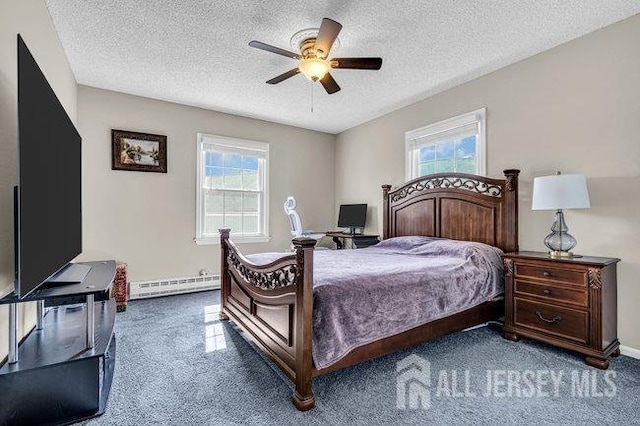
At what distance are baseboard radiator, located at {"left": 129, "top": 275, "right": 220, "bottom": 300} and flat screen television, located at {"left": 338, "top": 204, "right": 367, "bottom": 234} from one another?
217cm

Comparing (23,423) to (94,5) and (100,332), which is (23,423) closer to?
(100,332)

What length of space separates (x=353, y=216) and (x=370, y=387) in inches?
129

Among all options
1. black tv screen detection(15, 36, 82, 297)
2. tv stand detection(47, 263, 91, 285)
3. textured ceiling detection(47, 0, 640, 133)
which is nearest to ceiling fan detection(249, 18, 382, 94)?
textured ceiling detection(47, 0, 640, 133)

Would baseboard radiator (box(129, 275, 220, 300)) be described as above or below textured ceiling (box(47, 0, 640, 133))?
below

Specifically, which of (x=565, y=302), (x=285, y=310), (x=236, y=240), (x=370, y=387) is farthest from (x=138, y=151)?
(x=565, y=302)

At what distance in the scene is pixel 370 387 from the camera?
1.95m

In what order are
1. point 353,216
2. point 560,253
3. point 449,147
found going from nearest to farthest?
point 560,253 < point 449,147 < point 353,216

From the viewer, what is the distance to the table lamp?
2.38 meters

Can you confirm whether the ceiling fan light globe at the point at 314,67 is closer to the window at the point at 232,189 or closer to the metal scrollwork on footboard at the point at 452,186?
the metal scrollwork on footboard at the point at 452,186

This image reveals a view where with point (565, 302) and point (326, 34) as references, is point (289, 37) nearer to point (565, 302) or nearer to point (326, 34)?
point (326, 34)

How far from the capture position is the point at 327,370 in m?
1.83

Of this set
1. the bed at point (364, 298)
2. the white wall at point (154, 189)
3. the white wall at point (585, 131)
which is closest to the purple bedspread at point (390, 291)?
the bed at point (364, 298)

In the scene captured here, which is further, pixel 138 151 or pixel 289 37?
pixel 138 151
